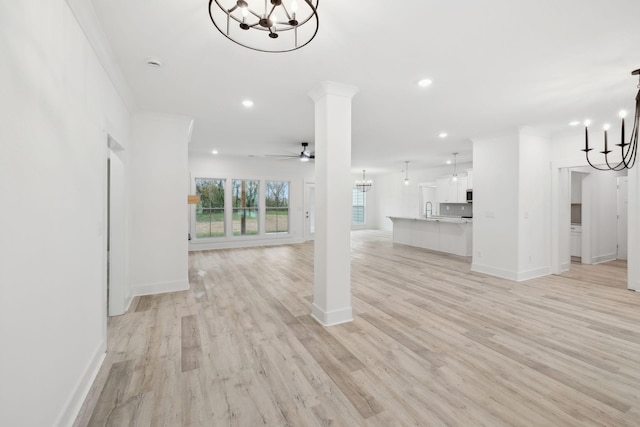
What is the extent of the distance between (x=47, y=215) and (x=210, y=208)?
7084mm

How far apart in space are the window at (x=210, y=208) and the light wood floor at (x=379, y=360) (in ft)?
13.2

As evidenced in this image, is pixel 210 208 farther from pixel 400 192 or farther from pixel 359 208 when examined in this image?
pixel 400 192

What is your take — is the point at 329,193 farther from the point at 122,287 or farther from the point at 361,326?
the point at 122,287

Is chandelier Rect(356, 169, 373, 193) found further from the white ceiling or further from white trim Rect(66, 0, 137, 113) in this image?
white trim Rect(66, 0, 137, 113)

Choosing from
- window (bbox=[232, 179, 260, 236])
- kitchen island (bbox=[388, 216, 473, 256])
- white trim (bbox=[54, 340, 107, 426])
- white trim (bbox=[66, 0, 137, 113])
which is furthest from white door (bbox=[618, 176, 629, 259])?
white trim (bbox=[54, 340, 107, 426])

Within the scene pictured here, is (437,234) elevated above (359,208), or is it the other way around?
(359,208)

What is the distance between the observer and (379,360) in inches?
97.2

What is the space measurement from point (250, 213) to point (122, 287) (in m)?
5.56

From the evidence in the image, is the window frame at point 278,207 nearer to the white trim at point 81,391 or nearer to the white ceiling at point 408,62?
the white ceiling at point 408,62

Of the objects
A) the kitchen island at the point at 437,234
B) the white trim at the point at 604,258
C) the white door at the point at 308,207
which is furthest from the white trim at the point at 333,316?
the white trim at the point at 604,258

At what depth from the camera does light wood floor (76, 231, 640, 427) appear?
6.10ft

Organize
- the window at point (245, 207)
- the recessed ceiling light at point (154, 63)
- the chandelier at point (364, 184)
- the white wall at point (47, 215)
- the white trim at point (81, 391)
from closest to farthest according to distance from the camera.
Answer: the white wall at point (47, 215)
the white trim at point (81, 391)
the recessed ceiling light at point (154, 63)
the window at point (245, 207)
the chandelier at point (364, 184)

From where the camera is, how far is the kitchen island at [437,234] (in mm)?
7188

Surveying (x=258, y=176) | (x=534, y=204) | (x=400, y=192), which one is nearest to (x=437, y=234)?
(x=534, y=204)
